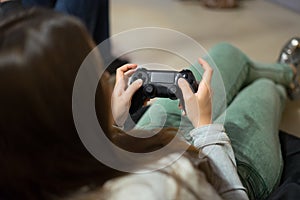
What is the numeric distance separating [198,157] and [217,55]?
551 mm

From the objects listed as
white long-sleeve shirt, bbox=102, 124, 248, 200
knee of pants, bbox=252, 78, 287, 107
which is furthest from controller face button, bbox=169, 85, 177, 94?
knee of pants, bbox=252, 78, 287, 107

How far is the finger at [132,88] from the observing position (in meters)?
0.74

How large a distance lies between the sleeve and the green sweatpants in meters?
0.04

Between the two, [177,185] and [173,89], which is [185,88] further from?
[177,185]

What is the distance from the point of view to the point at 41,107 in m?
0.50

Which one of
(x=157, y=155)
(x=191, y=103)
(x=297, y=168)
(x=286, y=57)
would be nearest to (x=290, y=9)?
(x=286, y=57)

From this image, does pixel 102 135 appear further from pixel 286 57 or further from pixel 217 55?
pixel 286 57

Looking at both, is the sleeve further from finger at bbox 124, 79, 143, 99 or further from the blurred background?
the blurred background

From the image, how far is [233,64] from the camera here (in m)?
1.15

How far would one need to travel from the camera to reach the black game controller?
74 centimetres

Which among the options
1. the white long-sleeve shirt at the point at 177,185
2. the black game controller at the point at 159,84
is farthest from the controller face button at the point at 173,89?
the white long-sleeve shirt at the point at 177,185

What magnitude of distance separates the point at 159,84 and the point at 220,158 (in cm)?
15

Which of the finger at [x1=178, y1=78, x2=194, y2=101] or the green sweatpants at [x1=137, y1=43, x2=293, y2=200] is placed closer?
the finger at [x1=178, y1=78, x2=194, y2=101]

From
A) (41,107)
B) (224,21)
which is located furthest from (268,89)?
(224,21)
